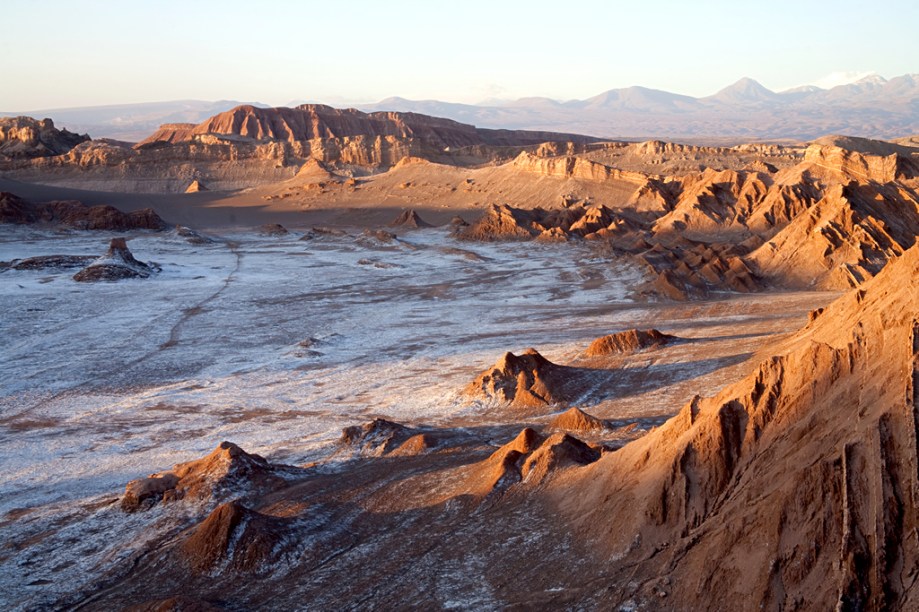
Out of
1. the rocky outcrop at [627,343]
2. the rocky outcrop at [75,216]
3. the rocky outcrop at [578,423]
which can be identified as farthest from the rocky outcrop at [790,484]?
the rocky outcrop at [75,216]

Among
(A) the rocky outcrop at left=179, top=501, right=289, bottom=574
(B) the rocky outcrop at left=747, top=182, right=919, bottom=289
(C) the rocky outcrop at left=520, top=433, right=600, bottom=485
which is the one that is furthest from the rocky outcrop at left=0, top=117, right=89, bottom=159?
(C) the rocky outcrop at left=520, top=433, right=600, bottom=485


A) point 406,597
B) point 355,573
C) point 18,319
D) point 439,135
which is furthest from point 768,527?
point 439,135

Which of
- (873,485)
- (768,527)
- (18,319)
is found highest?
(873,485)

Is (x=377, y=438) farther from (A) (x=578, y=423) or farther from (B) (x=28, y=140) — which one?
(B) (x=28, y=140)

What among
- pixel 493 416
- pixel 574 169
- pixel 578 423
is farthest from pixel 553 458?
pixel 574 169

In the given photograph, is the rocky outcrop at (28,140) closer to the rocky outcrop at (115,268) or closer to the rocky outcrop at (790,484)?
the rocky outcrop at (115,268)

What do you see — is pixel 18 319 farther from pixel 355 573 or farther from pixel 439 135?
pixel 439 135

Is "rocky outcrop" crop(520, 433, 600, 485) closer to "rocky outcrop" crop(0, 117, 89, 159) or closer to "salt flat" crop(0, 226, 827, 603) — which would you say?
"salt flat" crop(0, 226, 827, 603)
